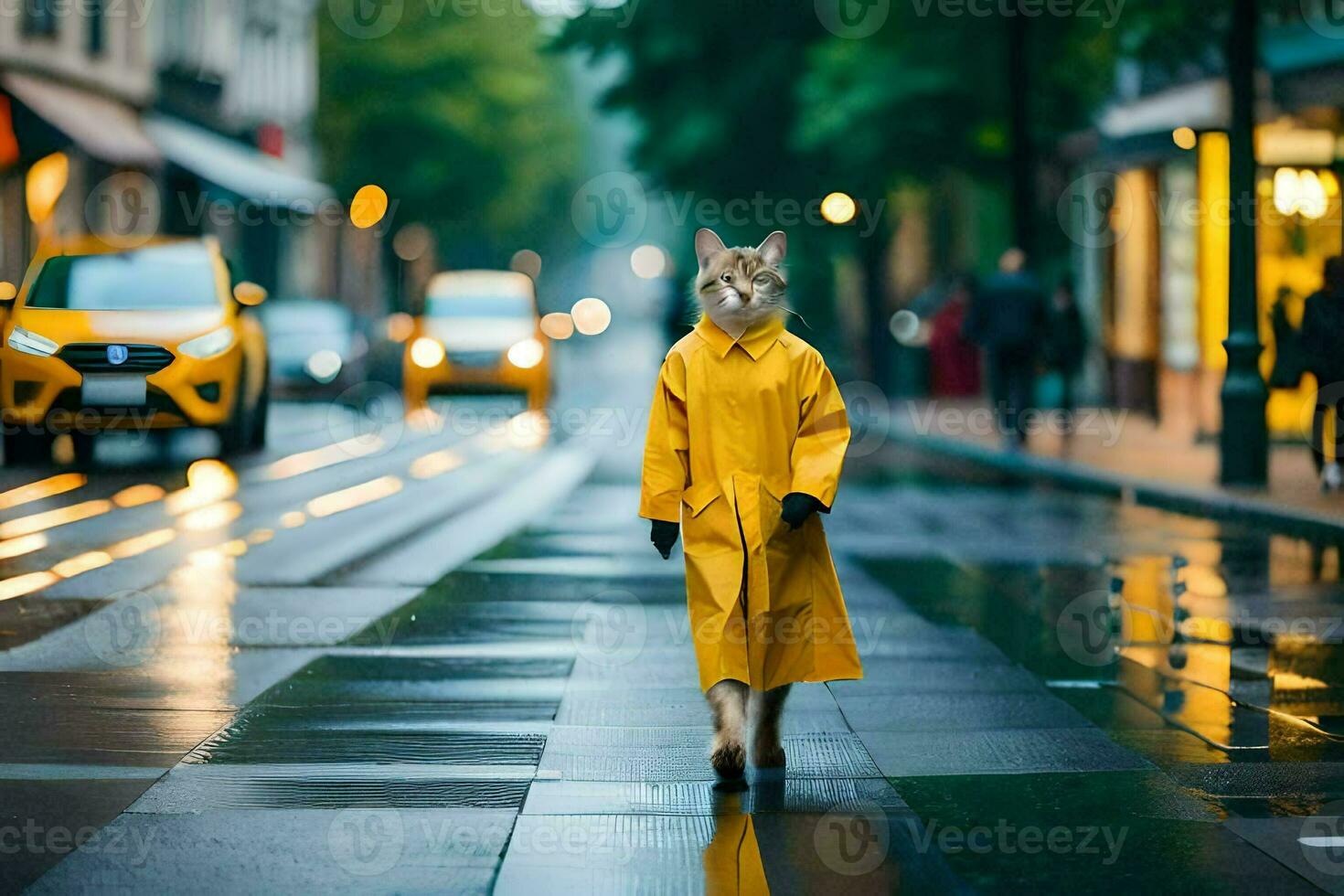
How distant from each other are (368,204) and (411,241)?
7.51 m

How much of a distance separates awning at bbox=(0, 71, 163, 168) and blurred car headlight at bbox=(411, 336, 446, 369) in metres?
5.85

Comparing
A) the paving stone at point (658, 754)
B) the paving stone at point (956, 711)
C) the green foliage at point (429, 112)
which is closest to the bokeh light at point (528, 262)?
the green foliage at point (429, 112)

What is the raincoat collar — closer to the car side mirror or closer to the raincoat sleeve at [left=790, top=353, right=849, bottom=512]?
the raincoat sleeve at [left=790, top=353, right=849, bottom=512]

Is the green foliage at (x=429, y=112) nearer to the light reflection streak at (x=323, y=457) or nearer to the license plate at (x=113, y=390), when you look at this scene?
the light reflection streak at (x=323, y=457)

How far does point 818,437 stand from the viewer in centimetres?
611

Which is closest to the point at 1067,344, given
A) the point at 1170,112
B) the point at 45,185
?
the point at 1170,112

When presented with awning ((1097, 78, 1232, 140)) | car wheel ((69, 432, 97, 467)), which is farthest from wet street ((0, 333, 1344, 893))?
awning ((1097, 78, 1232, 140))

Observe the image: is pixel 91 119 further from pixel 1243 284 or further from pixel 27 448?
pixel 1243 284

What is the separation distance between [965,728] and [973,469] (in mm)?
13775

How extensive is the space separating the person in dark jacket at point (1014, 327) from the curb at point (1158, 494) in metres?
0.66

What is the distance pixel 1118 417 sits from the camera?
28.2 meters

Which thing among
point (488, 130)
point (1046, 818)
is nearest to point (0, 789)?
point (1046, 818)

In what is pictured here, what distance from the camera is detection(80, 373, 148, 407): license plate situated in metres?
17.6

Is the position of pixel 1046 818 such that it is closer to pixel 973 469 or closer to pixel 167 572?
pixel 167 572
